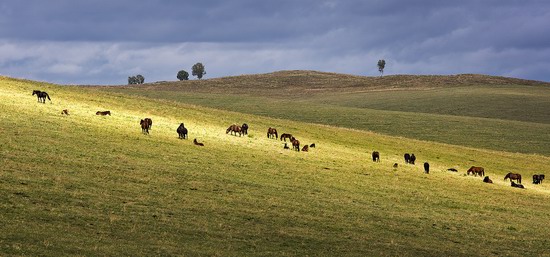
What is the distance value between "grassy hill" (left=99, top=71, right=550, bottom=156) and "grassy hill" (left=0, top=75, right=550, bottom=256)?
112 feet

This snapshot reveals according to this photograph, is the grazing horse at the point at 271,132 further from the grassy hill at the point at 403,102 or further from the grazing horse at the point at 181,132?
the grassy hill at the point at 403,102

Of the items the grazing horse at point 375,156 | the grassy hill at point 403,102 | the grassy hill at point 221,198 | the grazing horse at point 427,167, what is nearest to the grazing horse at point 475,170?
the grassy hill at point 221,198

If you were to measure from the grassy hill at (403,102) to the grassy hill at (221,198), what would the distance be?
112ft

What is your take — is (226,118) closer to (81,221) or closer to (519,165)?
(519,165)

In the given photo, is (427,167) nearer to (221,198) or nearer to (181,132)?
(181,132)

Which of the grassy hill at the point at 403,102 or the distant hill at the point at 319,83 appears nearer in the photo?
the grassy hill at the point at 403,102

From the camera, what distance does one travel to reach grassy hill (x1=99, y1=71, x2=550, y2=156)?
89500mm

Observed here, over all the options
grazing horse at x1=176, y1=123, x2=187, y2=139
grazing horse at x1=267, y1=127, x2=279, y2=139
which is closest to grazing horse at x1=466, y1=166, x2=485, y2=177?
grazing horse at x1=267, y1=127, x2=279, y2=139

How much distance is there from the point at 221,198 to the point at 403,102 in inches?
4017

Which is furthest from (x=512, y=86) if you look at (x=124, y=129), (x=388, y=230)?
(x=388, y=230)

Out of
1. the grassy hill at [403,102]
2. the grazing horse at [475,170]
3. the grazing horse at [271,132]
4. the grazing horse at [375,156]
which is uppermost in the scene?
the grassy hill at [403,102]

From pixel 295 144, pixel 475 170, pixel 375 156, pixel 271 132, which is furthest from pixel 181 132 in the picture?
pixel 475 170

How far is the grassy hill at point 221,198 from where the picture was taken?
22.7 meters

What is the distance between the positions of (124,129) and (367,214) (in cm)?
2222
